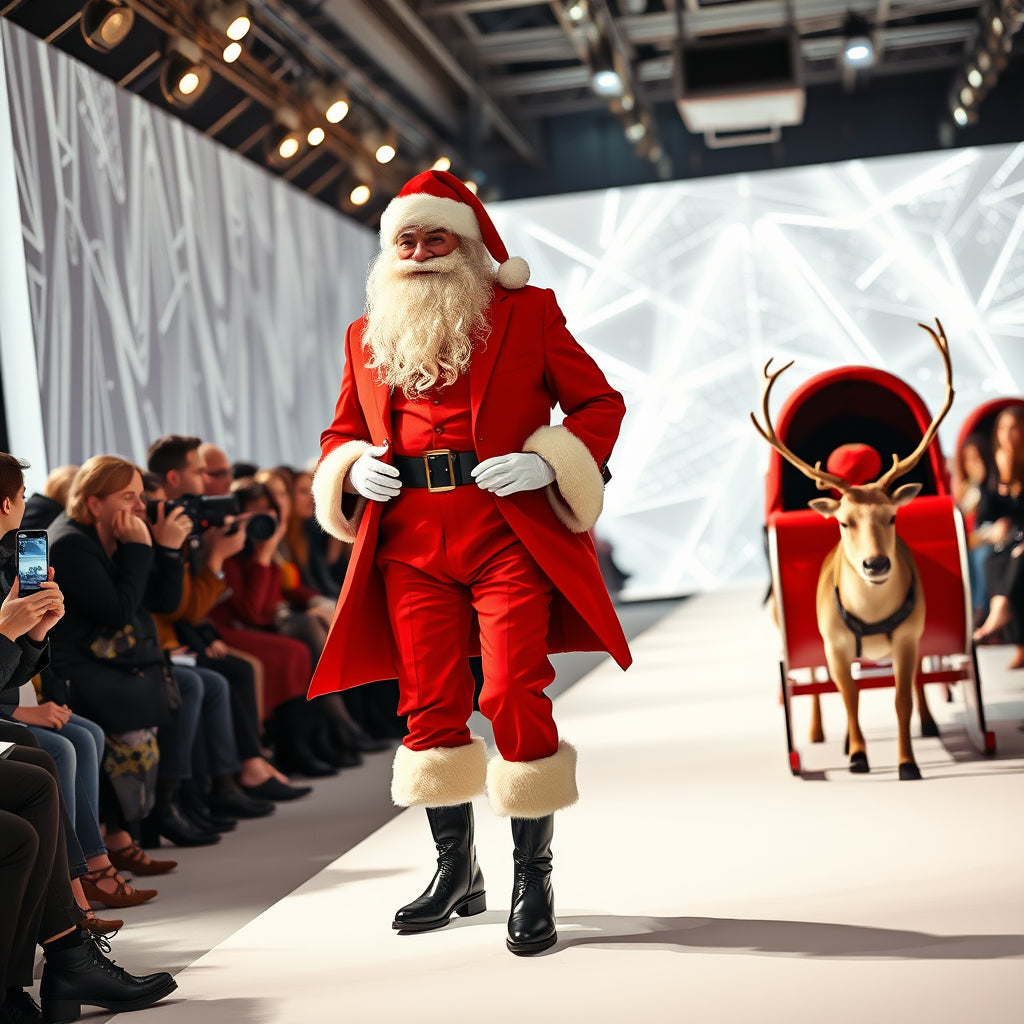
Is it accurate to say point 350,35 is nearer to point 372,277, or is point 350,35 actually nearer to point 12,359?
point 12,359

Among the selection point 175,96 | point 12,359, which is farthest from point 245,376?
point 12,359

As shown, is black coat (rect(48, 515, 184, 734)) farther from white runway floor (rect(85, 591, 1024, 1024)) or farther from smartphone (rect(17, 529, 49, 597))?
smartphone (rect(17, 529, 49, 597))

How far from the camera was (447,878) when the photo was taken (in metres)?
2.66

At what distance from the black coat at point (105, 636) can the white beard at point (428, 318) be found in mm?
1002

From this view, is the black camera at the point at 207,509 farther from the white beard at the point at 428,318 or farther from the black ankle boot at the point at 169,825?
the white beard at the point at 428,318

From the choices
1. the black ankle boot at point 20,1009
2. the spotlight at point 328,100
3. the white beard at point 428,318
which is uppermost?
the spotlight at point 328,100

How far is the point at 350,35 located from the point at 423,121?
2.07m

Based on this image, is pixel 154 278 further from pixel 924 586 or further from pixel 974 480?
pixel 924 586

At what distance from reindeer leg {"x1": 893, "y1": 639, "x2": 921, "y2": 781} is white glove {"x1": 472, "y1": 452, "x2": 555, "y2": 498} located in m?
1.54

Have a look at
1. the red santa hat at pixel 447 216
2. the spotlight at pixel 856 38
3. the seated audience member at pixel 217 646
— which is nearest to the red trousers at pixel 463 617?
the red santa hat at pixel 447 216

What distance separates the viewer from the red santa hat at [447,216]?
8.92 ft

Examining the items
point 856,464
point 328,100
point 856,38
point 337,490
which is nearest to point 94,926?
point 337,490

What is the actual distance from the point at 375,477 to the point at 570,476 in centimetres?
36

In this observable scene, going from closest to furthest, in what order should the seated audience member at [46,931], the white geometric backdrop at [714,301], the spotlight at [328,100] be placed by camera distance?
the seated audience member at [46,931] → the spotlight at [328,100] → the white geometric backdrop at [714,301]
